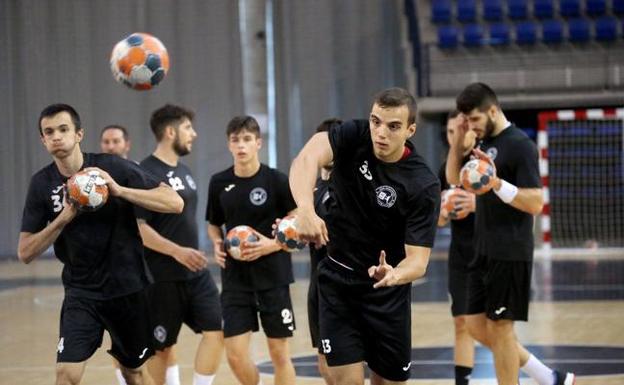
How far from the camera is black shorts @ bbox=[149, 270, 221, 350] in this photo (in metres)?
6.97

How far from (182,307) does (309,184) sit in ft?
9.58

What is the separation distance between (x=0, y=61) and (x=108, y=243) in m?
15.1

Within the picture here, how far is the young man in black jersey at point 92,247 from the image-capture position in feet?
17.9

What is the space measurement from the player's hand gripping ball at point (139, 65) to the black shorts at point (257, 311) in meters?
1.68

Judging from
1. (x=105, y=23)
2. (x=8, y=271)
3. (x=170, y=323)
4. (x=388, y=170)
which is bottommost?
(x=8, y=271)

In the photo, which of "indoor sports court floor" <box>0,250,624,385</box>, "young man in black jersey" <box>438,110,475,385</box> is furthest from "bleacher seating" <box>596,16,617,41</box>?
"young man in black jersey" <box>438,110,475,385</box>

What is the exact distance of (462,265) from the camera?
288 inches

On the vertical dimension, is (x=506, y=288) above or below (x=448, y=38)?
below

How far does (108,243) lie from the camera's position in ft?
18.4

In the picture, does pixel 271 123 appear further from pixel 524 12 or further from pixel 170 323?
pixel 170 323

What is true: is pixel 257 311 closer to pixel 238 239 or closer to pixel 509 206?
pixel 238 239

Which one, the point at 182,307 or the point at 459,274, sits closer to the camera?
the point at 182,307

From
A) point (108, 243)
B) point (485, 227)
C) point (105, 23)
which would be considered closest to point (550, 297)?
point (485, 227)

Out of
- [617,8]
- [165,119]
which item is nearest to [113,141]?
[165,119]
